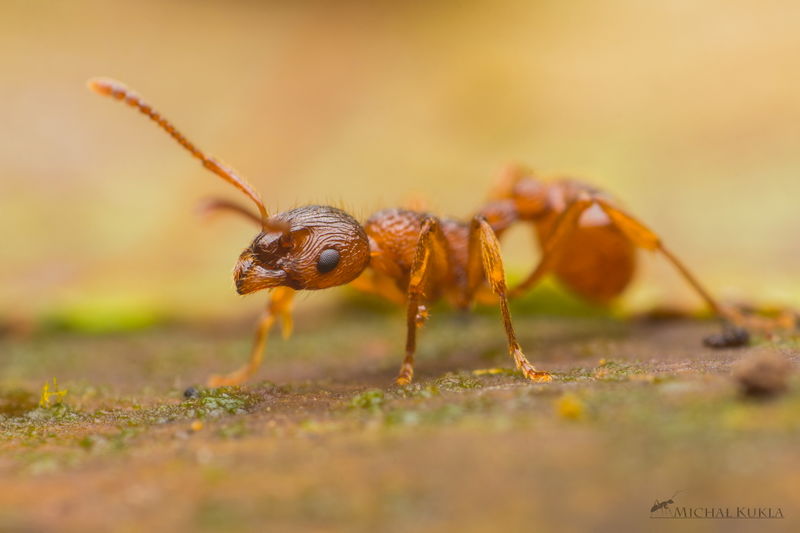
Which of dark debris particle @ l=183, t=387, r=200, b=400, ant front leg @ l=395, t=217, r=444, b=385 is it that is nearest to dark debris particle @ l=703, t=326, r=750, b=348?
ant front leg @ l=395, t=217, r=444, b=385

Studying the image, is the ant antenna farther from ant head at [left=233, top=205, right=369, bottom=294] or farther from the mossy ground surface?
the mossy ground surface

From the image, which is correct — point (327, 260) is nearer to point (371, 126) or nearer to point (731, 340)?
point (731, 340)

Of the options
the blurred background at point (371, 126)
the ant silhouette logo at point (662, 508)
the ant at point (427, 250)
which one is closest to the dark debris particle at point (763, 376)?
the ant silhouette logo at point (662, 508)

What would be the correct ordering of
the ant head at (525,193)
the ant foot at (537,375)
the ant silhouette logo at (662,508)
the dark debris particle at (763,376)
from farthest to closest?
the ant head at (525,193) < the ant foot at (537,375) < the dark debris particle at (763,376) < the ant silhouette logo at (662,508)

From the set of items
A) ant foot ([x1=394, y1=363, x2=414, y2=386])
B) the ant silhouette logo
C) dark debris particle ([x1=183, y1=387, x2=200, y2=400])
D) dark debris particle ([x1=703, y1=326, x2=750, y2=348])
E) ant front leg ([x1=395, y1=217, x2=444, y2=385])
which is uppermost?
ant front leg ([x1=395, y1=217, x2=444, y2=385])

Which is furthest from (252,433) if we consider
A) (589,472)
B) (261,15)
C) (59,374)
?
(261,15)

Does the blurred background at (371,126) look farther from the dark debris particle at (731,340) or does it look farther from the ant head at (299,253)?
the ant head at (299,253)
